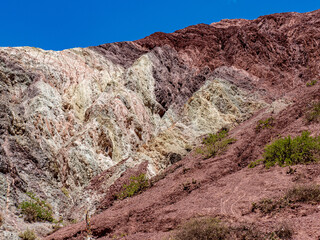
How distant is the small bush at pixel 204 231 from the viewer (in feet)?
18.8

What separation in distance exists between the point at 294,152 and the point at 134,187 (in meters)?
7.05

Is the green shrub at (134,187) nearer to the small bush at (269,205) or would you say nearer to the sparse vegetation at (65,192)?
the sparse vegetation at (65,192)

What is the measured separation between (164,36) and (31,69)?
20.9m

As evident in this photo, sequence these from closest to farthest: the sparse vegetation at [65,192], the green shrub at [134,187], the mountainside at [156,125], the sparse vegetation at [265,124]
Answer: the mountainside at [156,125] < the green shrub at [134,187] < the sparse vegetation at [265,124] < the sparse vegetation at [65,192]

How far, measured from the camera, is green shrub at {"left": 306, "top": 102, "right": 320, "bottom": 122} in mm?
10778

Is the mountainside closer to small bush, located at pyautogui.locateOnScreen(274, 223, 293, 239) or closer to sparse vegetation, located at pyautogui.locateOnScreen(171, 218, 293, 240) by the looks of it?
small bush, located at pyautogui.locateOnScreen(274, 223, 293, 239)

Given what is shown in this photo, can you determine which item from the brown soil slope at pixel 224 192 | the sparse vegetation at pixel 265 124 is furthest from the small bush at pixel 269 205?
the sparse vegetation at pixel 265 124

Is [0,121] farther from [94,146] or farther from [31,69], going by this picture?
[31,69]

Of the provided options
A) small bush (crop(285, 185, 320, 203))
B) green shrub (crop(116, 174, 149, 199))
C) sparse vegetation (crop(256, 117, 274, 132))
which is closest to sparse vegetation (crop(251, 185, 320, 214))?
small bush (crop(285, 185, 320, 203))

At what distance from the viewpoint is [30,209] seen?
40.4 feet

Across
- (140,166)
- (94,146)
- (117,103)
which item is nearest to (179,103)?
(117,103)

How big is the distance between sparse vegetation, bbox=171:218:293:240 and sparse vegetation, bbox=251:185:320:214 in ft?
3.45

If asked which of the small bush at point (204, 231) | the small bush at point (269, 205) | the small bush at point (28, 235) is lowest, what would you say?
the small bush at point (204, 231)

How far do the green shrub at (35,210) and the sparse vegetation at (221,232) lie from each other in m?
8.53
